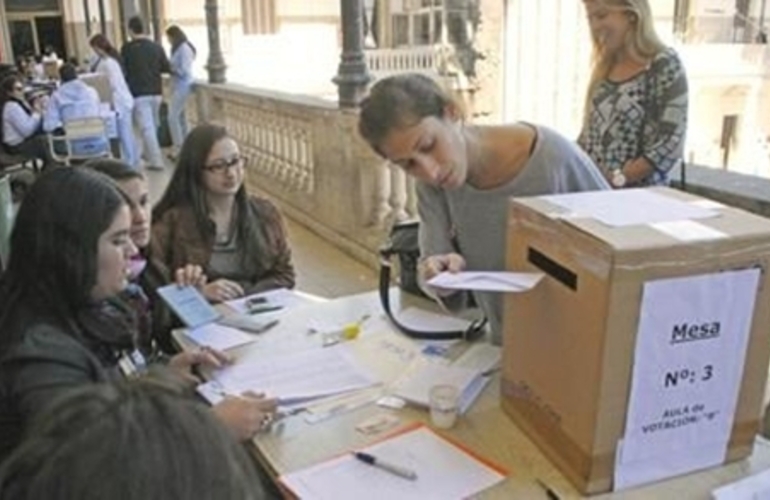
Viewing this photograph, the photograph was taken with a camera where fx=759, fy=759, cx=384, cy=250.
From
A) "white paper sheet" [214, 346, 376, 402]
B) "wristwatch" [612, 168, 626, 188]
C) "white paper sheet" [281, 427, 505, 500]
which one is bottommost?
"white paper sheet" [214, 346, 376, 402]

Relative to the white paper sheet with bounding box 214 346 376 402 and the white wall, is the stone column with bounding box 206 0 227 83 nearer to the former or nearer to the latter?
the white wall

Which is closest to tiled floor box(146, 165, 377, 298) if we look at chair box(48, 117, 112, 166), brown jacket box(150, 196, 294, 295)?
brown jacket box(150, 196, 294, 295)

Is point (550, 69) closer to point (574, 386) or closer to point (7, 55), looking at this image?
point (574, 386)

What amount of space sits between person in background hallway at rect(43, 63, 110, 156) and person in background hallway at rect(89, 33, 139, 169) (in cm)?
45

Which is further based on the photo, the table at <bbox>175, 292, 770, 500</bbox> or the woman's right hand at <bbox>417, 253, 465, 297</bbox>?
the woman's right hand at <bbox>417, 253, 465, 297</bbox>

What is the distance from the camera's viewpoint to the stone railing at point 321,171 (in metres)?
4.17

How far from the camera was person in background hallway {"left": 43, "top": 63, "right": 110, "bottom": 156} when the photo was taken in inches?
237

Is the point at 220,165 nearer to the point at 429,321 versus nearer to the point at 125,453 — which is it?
the point at 429,321

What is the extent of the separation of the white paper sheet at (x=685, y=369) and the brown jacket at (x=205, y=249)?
141 centimetres

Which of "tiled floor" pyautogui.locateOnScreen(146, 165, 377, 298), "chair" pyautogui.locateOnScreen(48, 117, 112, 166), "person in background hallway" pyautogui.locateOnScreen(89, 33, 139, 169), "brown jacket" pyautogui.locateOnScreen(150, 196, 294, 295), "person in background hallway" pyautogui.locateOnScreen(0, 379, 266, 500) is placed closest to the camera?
"person in background hallway" pyautogui.locateOnScreen(0, 379, 266, 500)

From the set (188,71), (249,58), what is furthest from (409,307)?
(249,58)

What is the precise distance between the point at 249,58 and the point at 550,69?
3.94 m

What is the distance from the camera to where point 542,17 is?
9977 millimetres

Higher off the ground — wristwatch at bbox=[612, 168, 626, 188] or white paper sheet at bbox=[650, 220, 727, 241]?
white paper sheet at bbox=[650, 220, 727, 241]
